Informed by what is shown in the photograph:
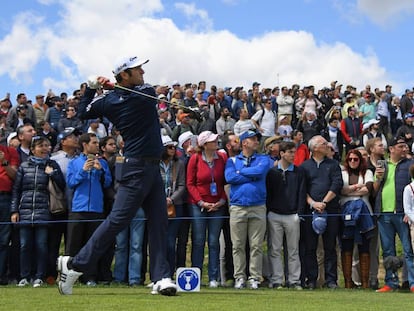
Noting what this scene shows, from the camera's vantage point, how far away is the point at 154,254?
9.20 m

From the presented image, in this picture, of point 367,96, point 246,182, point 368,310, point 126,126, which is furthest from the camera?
point 367,96

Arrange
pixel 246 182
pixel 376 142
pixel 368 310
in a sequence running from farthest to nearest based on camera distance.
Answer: pixel 376 142 → pixel 246 182 → pixel 368 310

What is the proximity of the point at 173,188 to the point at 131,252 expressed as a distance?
1.35 meters

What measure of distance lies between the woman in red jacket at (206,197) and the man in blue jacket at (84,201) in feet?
5.34

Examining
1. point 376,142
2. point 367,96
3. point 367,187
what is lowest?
point 367,187

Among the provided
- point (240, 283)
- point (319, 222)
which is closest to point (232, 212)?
point (240, 283)

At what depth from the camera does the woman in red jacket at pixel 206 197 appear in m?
13.4

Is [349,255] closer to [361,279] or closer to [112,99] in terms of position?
[361,279]

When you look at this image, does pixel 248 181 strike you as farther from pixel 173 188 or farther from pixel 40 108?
pixel 40 108

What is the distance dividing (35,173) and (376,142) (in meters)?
6.25

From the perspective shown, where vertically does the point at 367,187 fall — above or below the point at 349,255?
above

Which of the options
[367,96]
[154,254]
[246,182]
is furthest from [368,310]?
[367,96]

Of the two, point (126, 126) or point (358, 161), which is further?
point (358, 161)

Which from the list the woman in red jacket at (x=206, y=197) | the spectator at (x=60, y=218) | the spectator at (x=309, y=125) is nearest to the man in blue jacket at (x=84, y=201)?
the spectator at (x=60, y=218)
